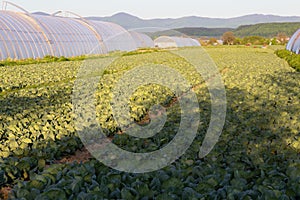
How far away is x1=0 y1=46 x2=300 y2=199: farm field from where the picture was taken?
3.92 metres

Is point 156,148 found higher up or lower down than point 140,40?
higher up

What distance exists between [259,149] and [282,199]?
6.94ft

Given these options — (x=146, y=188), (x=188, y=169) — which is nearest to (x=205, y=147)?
(x=188, y=169)

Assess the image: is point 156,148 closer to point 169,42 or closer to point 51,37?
point 51,37

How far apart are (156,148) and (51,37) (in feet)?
86.4

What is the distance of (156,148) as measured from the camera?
575 cm

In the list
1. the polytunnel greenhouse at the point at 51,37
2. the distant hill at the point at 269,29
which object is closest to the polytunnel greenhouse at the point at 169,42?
the polytunnel greenhouse at the point at 51,37

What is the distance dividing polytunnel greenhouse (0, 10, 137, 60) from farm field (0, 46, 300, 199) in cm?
1493

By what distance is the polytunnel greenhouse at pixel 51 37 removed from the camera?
2561 centimetres

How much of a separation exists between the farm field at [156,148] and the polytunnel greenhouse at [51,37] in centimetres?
1493

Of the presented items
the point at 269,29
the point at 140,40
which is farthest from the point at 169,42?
the point at 269,29

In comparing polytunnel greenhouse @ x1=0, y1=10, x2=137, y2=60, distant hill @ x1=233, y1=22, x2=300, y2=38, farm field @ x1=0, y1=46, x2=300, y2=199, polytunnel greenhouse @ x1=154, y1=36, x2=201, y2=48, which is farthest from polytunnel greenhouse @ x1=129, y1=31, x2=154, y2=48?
distant hill @ x1=233, y1=22, x2=300, y2=38

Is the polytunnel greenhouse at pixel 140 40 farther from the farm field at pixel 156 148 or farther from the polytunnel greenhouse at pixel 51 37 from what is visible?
the farm field at pixel 156 148

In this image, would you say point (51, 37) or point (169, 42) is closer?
point (51, 37)
